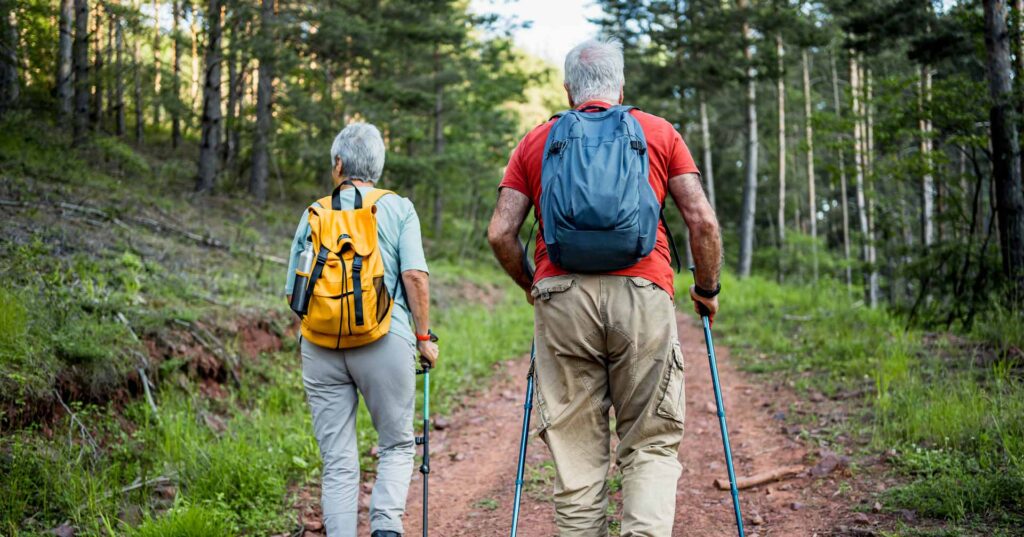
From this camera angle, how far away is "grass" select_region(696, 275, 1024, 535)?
3508 mm

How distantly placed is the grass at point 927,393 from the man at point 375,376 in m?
2.74

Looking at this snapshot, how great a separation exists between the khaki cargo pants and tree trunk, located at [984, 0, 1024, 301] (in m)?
5.92

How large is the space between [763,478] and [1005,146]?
472 centimetres

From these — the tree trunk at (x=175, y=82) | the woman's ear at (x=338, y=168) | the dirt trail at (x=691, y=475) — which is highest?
the tree trunk at (x=175, y=82)

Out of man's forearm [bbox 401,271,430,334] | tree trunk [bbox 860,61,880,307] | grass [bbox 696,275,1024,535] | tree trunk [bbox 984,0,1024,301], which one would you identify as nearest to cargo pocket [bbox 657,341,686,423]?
man's forearm [bbox 401,271,430,334]

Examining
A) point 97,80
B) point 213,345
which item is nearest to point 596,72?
point 213,345

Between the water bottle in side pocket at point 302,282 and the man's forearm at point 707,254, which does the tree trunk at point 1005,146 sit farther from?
the water bottle in side pocket at point 302,282

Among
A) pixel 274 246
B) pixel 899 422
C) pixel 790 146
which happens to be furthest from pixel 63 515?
pixel 790 146

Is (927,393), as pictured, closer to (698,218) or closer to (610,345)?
(698,218)

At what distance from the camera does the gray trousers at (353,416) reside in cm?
318

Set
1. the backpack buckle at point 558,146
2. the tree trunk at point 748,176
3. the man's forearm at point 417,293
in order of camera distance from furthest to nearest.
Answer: the tree trunk at point 748,176
the man's forearm at point 417,293
the backpack buckle at point 558,146

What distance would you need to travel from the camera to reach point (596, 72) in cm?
271

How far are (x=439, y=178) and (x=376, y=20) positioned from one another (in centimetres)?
464

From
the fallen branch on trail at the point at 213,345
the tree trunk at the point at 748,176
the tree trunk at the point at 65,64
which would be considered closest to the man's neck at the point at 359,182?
the fallen branch on trail at the point at 213,345
